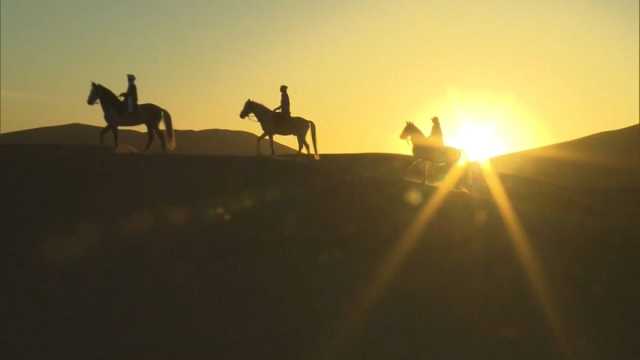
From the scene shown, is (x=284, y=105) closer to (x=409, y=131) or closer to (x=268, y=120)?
(x=268, y=120)

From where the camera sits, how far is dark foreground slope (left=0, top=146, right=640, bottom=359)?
16.0 meters

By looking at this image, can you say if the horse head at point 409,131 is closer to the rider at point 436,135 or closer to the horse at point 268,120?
the rider at point 436,135

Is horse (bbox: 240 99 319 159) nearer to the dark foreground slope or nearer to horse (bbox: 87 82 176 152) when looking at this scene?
the dark foreground slope

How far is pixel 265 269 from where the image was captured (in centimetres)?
1845

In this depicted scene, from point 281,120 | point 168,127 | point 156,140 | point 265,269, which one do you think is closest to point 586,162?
point 156,140

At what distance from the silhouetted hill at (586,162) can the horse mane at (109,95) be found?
30893mm

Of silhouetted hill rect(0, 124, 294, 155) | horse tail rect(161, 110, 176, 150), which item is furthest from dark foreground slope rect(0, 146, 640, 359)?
silhouetted hill rect(0, 124, 294, 155)

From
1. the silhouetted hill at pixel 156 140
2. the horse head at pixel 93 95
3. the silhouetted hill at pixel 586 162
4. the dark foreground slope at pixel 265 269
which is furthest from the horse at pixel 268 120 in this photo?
the silhouetted hill at pixel 156 140

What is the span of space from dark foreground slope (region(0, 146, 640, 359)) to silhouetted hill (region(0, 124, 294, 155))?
4030cm

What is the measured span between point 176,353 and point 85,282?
298 centimetres

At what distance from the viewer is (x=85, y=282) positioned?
55.6 ft

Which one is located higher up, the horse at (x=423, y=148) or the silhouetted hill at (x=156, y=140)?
the silhouetted hill at (x=156, y=140)

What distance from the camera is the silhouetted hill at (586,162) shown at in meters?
53.2

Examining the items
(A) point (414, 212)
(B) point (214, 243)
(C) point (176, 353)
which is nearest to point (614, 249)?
(A) point (414, 212)
